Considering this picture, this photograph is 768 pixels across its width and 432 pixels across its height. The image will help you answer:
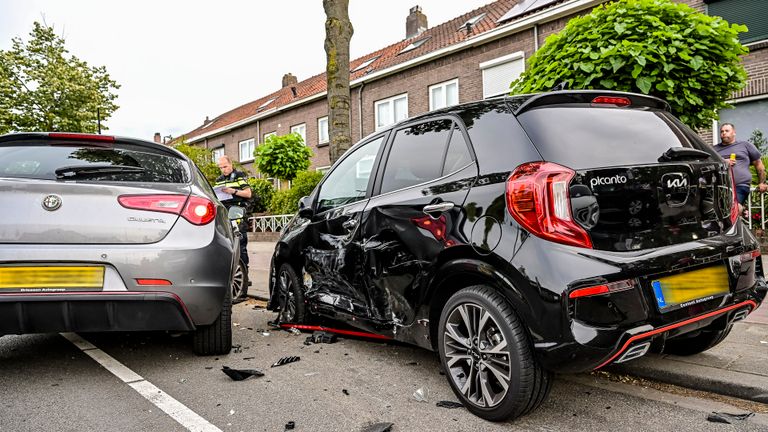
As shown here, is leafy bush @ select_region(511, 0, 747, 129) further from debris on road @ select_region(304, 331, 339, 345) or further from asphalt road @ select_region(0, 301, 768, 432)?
debris on road @ select_region(304, 331, 339, 345)

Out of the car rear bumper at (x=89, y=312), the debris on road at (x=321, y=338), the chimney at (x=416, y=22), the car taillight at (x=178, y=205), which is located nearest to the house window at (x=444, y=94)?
the chimney at (x=416, y=22)

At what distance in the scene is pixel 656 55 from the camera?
4852mm

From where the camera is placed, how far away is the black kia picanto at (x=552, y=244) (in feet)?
7.77

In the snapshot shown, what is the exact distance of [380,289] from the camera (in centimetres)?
344

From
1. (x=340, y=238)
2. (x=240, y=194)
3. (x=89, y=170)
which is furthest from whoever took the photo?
(x=240, y=194)

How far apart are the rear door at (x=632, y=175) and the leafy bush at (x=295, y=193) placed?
15.1 metres

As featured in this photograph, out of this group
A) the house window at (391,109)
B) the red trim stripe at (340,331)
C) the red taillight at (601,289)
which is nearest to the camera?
the red taillight at (601,289)

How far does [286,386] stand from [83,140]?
2174mm

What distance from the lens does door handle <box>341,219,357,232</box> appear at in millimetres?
3795

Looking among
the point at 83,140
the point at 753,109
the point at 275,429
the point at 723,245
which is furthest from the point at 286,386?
the point at 753,109

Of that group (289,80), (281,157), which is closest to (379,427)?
(281,157)

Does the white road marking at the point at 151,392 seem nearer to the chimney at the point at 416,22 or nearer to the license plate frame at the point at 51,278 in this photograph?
the license plate frame at the point at 51,278

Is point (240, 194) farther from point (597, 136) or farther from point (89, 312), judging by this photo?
point (597, 136)

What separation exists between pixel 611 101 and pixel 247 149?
1148 inches
